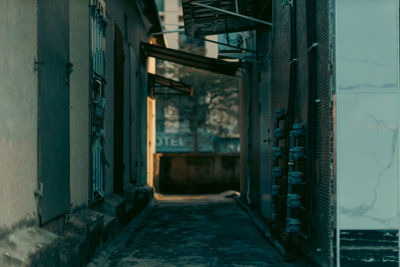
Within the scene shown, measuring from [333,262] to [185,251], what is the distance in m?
2.84

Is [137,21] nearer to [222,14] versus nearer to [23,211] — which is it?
[222,14]

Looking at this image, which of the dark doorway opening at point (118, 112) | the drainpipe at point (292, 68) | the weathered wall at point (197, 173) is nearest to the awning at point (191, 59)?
the dark doorway opening at point (118, 112)

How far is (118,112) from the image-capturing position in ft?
34.1

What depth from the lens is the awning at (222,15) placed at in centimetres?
911

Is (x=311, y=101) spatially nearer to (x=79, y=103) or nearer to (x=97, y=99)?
(x=79, y=103)

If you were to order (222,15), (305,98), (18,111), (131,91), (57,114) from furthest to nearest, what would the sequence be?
(131,91)
(222,15)
(305,98)
(57,114)
(18,111)

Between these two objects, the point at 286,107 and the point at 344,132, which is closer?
the point at 344,132

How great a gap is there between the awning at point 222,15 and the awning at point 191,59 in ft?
9.99

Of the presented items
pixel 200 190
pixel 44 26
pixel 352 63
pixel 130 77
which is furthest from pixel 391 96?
pixel 200 190

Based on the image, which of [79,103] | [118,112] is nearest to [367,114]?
[79,103]

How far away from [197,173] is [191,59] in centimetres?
583

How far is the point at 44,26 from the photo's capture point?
508cm

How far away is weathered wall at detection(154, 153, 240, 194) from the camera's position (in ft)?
61.9

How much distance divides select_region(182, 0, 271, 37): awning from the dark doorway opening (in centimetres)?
156
